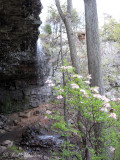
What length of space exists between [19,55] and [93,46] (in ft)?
11.7

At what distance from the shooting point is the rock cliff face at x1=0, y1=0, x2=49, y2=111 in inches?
161

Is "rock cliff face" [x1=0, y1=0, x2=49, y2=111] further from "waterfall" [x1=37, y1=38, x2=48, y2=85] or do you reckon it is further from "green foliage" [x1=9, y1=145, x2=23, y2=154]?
"green foliage" [x1=9, y1=145, x2=23, y2=154]

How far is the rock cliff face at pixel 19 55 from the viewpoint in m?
4.08

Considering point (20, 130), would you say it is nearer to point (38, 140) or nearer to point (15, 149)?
point (38, 140)

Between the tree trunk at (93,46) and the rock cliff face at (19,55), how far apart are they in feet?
4.91

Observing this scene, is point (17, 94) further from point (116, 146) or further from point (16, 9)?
point (116, 146)

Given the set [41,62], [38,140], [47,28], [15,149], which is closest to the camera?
[15,149]

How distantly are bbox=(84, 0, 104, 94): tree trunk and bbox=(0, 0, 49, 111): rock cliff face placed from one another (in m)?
1.50

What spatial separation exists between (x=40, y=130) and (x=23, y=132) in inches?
28.8

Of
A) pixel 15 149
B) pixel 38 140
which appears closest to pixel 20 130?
pixel 38 140

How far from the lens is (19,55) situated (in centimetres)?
636

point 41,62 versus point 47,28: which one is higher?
point 47,28

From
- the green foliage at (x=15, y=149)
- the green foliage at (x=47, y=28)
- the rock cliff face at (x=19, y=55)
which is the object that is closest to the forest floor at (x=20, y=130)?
the green foliage at (x=15, y=149)

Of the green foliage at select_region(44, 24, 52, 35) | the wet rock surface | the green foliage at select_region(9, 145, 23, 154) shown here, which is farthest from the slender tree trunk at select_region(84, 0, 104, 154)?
the green foliage at select_region(44, 24, 52, 35)
